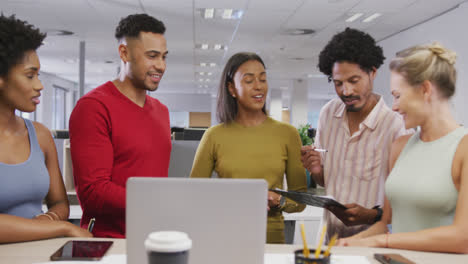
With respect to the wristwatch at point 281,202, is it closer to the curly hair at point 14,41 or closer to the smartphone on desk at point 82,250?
the smartphone on desk at point 82,250

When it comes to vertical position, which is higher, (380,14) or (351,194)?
(380,14)

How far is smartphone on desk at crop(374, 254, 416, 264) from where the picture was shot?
1201mm

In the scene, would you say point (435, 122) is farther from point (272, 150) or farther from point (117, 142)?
point (117, 142)

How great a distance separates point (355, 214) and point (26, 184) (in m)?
1.25

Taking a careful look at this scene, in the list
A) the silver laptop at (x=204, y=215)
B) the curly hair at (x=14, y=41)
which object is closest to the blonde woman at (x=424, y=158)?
the silver laptop at (x=204, y=215)

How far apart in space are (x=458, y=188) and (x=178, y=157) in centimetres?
205

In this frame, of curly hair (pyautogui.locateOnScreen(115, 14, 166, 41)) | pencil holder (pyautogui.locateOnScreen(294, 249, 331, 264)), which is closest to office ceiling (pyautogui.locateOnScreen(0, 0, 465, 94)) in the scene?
curly hair (pyautogui.locateOnScreen(115, 14, 166, 41))

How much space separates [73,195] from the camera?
3.17 meters

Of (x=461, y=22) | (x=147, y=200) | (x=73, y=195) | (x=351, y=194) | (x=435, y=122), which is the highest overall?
(x=461, y=22)

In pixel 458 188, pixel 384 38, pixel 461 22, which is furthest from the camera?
pixel 384 38

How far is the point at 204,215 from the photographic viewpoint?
3.04 feet

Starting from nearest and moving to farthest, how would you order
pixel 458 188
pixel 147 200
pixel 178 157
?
pixel 147 200, pixel 458 188, pixel 178 157

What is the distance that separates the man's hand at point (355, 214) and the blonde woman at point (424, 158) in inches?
4.4

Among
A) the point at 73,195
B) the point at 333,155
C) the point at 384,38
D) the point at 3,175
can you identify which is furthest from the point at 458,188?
the point at 384,38
